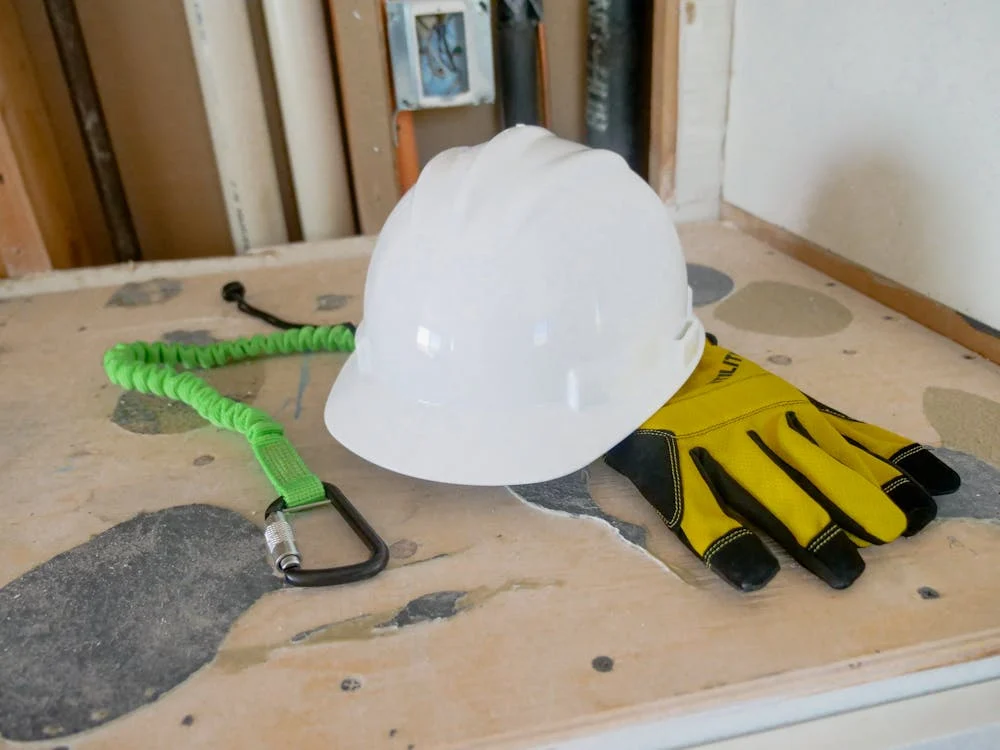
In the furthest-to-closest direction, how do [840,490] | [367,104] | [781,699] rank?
[367,104] < [840,490] < [781,699]

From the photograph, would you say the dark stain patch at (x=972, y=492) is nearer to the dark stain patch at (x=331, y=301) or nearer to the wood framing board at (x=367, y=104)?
the dark stain patch at (x=331, y=301)

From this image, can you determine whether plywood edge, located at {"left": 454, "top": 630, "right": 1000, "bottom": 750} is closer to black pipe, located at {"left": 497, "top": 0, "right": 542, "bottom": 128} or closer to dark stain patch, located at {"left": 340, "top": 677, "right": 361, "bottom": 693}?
dark stain patch, located at {"left": 340, "top": 677, "right": 361, "bottom": 693}

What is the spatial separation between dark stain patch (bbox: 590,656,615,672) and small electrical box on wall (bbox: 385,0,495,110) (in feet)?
3.46

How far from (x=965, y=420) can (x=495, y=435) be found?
49cm

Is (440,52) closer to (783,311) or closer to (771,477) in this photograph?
(783,311)

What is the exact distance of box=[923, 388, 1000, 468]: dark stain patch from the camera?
0.71 meters

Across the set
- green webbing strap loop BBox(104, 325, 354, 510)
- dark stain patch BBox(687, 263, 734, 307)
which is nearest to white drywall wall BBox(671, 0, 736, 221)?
dark stain patch BBox(687, 263, 734, 307)

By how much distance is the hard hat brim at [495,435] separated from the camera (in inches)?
25.4

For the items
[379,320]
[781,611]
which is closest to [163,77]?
[379,320]

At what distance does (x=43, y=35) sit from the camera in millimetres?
1283

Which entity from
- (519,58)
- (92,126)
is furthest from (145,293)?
(519,58)

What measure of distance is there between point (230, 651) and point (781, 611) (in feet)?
1.34

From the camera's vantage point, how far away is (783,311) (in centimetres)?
103

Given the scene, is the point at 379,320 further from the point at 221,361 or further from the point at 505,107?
the point at 505,107
